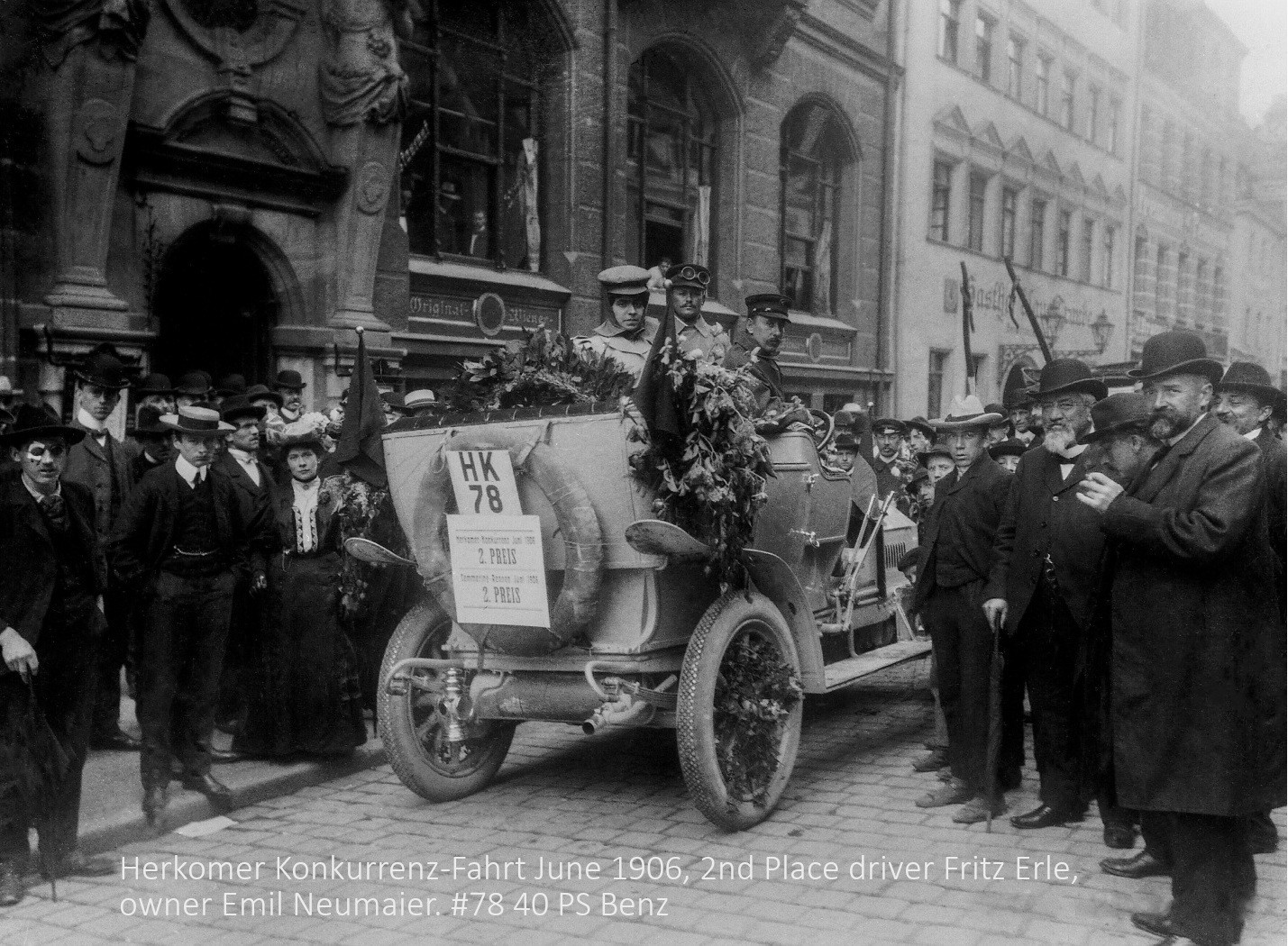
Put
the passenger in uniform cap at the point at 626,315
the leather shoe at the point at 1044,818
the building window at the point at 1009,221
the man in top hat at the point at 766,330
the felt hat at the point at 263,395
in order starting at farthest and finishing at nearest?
1. the building window at the point at 1009,221
2. the felt hat at the point at 263,395
3. the man in top hat at the point at 766,330
4. the passenger in uniform cap at the point at 626,315
5. the leather shoe at the point at 1044,818

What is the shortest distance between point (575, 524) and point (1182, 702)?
91.6 inches

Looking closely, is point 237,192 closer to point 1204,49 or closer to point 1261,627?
point 1204,49

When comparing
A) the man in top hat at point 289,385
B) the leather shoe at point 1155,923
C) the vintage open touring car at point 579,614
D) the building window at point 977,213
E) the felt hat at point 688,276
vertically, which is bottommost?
the leather shoe at point 1155,923

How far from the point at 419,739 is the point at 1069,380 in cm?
342

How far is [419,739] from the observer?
18.2ft

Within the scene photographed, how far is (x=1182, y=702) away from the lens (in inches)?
156

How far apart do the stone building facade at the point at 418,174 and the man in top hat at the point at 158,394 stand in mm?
646

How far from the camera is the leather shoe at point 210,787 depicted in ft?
18.1

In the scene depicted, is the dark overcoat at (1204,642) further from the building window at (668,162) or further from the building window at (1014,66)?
the building window at (668,162)

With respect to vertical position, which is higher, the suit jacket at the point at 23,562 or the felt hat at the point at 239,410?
the felt hat at the point at 239,410

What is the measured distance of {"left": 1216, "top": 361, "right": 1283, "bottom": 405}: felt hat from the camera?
5.58 meters

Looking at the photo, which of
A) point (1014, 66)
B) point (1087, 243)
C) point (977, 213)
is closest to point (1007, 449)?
point (1087, 243)

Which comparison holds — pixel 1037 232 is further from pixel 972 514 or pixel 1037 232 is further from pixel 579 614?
pixel 579 614

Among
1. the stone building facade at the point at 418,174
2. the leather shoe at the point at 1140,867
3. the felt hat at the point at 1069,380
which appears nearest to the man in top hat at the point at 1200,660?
the leather shoe at the point at 1140,867
